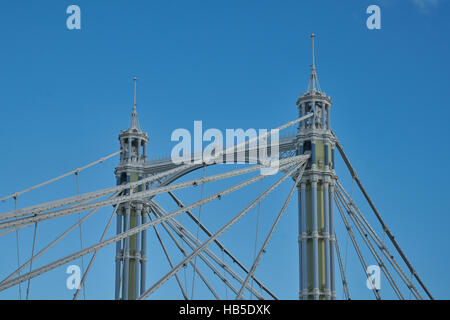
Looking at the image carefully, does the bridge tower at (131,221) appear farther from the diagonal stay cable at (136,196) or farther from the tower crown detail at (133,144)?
the diagonal stay cable at (136,196)

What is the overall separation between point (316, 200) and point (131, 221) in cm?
1363

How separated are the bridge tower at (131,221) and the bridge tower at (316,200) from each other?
11.9m

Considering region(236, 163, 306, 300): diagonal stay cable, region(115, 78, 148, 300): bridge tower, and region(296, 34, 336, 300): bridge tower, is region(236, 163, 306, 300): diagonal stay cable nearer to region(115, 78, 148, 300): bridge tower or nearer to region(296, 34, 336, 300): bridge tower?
region(296, 34, 336, 300): bridge tower

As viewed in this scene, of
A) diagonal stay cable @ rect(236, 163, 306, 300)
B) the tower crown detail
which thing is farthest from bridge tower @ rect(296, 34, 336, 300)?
the tower crown detail

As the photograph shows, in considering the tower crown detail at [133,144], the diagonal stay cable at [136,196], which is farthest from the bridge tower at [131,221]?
the diagonal stay cable at [136,196]

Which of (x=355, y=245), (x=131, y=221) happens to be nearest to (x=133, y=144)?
(x=131, y=221)

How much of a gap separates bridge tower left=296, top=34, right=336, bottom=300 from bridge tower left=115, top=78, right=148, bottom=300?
11.9 m

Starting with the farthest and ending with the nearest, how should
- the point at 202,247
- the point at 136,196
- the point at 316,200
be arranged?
the point at 316,200 < the point at 202,247 < the point at 136,196

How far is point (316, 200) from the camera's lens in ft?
175

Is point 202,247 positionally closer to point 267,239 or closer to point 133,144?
point 267,239

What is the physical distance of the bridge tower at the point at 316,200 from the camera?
2060 inches

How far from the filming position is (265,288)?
60156 millimetres
